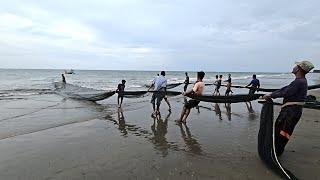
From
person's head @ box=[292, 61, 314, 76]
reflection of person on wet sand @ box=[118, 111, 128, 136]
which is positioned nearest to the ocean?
reflection of person on wet sand @ box=[118, 111, 128, 136]

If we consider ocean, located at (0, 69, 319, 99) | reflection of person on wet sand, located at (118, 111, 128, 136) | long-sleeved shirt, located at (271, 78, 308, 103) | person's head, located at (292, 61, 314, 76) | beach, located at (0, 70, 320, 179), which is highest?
person's head, located at (292, 61, 314, 76)

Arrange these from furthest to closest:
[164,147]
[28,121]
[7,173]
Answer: [28,121] → [164,147] → [7,173]

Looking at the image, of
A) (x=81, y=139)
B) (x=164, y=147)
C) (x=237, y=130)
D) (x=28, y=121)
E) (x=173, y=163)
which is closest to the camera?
(x=173, y=163)

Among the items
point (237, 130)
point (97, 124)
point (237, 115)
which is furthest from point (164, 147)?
point (237, 115)

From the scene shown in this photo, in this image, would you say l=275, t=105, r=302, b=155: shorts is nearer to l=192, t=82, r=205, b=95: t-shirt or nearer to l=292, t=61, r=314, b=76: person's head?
l=292, t=61, r=314, b=76: person's head

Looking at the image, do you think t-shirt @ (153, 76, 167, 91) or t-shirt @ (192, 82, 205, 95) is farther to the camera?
t-shirt @ (153, 76, 167, 91)

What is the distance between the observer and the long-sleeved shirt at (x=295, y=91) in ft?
17.5

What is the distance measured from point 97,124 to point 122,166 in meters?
4.60

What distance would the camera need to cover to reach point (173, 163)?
544 centimetres

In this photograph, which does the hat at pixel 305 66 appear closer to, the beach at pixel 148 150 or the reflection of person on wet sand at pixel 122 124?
the beach at pixel 148 150

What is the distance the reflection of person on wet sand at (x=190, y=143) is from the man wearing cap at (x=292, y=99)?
1.58 m

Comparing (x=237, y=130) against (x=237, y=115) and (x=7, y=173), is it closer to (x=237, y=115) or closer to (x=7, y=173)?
(x=237, y=115)

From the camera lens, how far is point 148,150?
6.37 m

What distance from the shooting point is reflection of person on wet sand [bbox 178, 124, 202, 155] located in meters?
6.31
